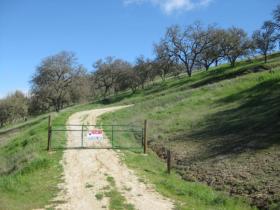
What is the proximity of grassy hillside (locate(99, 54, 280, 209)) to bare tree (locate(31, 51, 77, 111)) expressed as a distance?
113 feet

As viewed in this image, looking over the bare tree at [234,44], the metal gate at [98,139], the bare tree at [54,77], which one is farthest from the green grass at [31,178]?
the bare tree at [234,44]

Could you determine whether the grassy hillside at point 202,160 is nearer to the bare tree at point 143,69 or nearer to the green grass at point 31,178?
the green grass at point 31,178

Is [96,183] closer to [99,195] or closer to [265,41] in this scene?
[99,195]

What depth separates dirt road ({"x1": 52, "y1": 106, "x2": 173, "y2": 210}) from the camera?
16000mm

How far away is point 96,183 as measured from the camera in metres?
19.1

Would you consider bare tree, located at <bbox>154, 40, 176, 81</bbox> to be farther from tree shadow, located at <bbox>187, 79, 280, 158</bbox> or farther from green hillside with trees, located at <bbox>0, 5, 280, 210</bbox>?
tree shadow, located at <bbox>187, 79, 280, 158</bbox>

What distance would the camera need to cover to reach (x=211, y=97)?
4600 cm

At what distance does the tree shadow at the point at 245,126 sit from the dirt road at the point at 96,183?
5.29 metres

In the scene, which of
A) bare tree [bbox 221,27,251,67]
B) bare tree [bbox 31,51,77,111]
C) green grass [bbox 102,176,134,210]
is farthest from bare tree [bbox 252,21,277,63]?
green grass [bbox 102,176,134,210]

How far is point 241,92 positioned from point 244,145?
22.5 meters

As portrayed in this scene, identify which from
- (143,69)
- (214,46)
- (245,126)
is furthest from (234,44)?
(245,126)

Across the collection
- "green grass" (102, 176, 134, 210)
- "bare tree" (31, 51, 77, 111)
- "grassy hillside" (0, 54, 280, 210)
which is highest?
"bare tree" (31, 51, 77, 111)

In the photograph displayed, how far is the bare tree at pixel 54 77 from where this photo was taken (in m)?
80.0

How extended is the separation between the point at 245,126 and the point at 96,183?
12.7 meters
